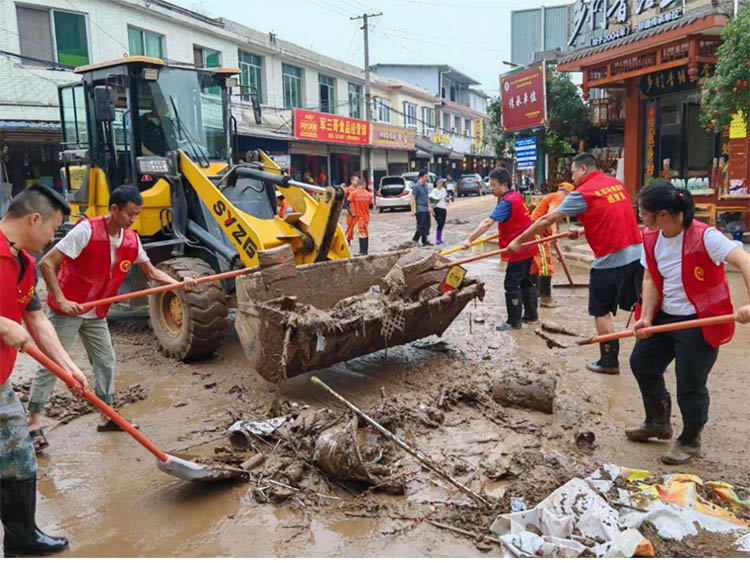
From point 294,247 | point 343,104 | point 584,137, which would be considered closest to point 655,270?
point 294,247

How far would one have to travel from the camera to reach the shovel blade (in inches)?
134

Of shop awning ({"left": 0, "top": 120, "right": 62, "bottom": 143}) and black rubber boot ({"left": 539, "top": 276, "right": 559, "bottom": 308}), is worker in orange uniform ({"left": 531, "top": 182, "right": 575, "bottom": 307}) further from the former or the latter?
shop awning ({"left": 0, "top": 120, "right": 62, "bottom": 143})

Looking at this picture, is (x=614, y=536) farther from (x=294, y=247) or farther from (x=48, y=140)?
(x=48, y=140)

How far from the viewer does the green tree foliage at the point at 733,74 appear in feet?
27.6

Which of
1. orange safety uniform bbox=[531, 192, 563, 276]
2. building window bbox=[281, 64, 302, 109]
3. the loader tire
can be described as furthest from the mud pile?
building window bbox=[281, 64, 302, 109]

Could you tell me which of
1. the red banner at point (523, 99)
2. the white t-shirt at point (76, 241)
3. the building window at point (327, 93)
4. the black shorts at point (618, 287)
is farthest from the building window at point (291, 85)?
the white t-shirt at point (76, 241)

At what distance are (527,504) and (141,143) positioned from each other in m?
5.48

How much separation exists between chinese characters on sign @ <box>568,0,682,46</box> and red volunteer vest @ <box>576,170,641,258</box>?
28.0ft

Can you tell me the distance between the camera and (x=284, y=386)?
5.23m

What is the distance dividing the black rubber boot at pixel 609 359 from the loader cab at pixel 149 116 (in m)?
4.54

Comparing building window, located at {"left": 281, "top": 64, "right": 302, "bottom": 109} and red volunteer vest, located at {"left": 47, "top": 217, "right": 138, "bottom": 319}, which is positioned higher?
building window, located at {"left": 281, "top": 64, "right": 302, "bottom": 109}

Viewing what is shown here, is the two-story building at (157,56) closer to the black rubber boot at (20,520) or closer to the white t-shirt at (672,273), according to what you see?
the white t-shirt at (672,273)

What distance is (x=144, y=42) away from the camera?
1922cm

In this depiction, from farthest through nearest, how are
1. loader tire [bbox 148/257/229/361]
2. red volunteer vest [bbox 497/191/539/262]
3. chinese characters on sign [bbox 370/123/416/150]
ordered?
chinese characters on sign [bbox 370/123/416/150]
red volunteer vest [bbox 497/191/539/262]
loader tire [bbox 148/257/229/361]
